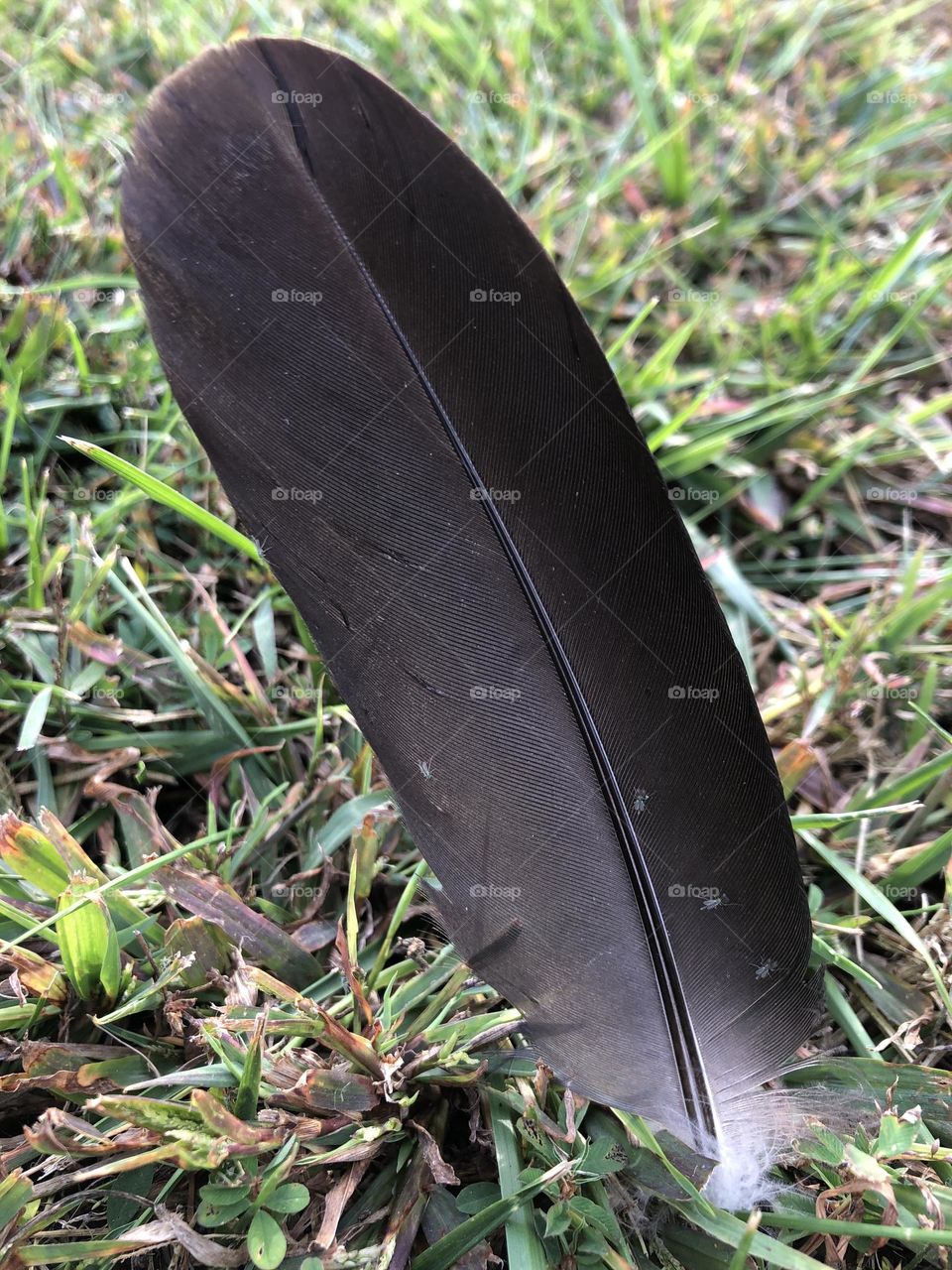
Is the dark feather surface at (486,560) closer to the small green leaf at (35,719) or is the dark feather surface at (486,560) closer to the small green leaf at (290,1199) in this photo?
the small green leaf at (290,1199)

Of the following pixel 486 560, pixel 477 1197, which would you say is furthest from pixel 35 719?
pixel 477 1197

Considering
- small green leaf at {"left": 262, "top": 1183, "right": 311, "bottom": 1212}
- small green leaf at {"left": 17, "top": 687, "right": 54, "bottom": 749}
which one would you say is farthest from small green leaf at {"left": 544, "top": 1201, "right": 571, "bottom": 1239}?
small green leaf at {"left": 17, "top": 687, "right": 54, "bottom": 749}

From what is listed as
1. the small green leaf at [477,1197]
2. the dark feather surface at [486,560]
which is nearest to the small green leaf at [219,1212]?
the small green leaf at [477,1197]

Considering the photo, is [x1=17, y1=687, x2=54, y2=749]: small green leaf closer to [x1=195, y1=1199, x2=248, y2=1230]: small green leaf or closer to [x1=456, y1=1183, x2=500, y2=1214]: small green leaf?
[x1=195, y1=1199, x2=248, y2=1230]: small green leaf

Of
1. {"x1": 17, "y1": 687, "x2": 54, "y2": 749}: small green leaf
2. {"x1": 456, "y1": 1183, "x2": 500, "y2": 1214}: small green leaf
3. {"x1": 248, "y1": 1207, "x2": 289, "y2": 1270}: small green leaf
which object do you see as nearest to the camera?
{"x1": 248, "y1": 1207, "x2": 289, "y2": 1270}: small green leaf

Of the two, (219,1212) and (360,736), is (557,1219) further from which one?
(360,736)

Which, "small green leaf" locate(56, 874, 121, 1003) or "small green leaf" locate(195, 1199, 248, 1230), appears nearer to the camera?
"small green leaf" locate(195, 1199, 248, 1230)
